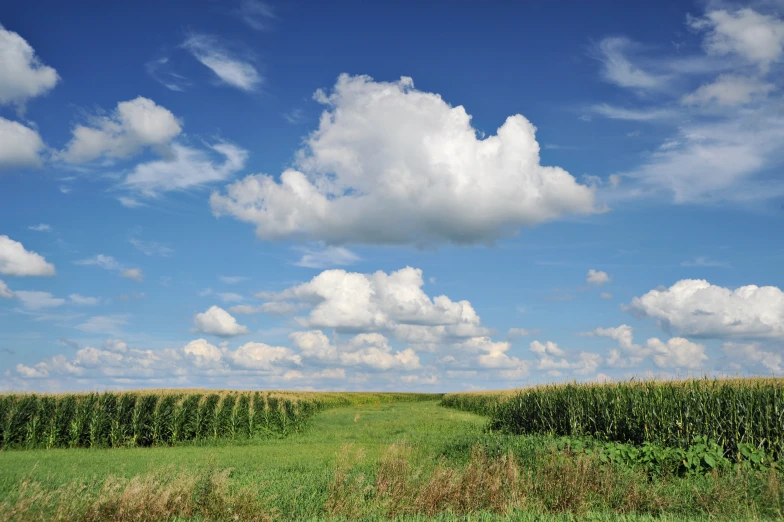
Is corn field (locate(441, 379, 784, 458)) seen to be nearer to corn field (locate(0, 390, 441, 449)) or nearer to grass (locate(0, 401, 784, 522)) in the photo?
grass (locate(0, 401, 784, 522))

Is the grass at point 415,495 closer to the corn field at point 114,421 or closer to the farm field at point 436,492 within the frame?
the farm field at point 436,492

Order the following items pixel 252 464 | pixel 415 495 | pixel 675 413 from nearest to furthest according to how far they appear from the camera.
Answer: pixel 415 495 → pixel 252 464 → pixel 675 413

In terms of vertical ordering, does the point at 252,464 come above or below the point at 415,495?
below

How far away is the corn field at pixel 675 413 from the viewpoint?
64.0ft

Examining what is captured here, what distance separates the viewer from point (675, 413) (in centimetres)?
2103

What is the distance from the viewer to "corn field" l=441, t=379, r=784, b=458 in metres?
19.5

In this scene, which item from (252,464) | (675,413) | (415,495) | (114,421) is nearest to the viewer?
(415,495)

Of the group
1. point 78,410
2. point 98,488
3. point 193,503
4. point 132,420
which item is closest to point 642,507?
point 193,503

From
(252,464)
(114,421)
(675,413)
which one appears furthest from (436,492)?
(114,421)

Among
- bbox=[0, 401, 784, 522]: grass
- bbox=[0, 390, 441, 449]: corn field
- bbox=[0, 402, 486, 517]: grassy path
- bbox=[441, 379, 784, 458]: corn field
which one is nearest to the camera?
bbox=[0, 401, 784, 522]: grass

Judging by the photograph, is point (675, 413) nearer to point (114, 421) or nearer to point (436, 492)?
point (436, 492)

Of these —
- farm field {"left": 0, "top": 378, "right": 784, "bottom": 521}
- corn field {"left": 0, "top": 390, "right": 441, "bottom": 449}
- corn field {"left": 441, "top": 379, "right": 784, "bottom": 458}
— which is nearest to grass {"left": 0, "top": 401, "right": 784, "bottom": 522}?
farm field {"left": 0, "top": 378, "right": 784, "bottom": 521}

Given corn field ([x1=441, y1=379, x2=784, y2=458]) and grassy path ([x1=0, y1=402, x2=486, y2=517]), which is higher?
corn field ([x1=441, y1=379, x2=784, y2=458])

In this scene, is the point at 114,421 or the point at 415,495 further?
the point at 114,421
